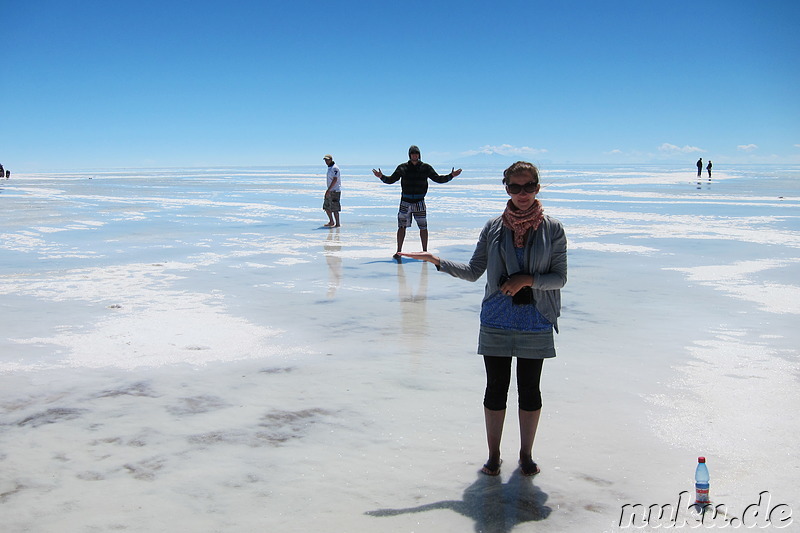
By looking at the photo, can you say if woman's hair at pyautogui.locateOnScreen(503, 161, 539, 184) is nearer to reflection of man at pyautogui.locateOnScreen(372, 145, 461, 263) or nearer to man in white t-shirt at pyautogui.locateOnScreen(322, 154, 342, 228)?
reflection of man at pyautogui.locateOnScreen(372, 145, 461, 263)

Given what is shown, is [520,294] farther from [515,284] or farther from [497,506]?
[497,506]

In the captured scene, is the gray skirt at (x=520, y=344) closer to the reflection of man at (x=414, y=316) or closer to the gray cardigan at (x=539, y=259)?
the gray cardigan at (x=539, y=259)

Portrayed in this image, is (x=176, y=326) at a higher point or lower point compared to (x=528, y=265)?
lower

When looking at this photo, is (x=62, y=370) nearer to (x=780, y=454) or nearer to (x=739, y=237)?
(x=780, y=454)

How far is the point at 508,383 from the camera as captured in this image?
13.4 feet

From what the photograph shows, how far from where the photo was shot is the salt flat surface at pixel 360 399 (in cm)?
380

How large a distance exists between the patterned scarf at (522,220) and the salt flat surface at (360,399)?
4.22 feet

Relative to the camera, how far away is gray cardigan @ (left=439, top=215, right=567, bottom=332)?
12.7 ft

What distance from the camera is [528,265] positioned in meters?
3.92

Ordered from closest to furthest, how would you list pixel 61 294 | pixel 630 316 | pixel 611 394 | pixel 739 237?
pixel 611 394 → pixel 630 316 → pixel 61 294 → pixel 739 237

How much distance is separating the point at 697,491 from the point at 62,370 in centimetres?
464

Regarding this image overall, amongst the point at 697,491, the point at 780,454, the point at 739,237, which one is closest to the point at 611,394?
the point at 780,454

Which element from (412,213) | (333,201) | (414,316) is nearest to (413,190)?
(412,213)

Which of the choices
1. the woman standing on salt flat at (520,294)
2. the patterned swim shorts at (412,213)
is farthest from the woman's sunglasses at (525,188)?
the patterned swim shorts at (412,213)
